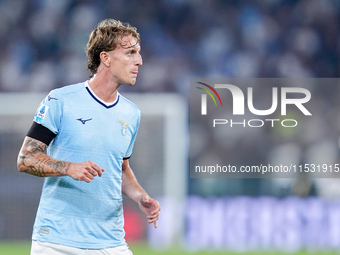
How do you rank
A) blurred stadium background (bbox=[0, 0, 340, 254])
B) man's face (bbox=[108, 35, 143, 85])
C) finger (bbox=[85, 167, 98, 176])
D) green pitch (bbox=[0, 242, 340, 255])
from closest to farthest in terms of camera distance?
finger (bbox=[85, 167, 98, 176]), man's face (bbox=[108, 35, 143, 85]), green pitch (bbox=[0, 242, 340, 255]), blurred stadium background (bbox=[0, 0, 340, 254])

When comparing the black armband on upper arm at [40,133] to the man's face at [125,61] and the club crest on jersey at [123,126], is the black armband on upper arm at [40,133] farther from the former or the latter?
the man's face at [125,61]

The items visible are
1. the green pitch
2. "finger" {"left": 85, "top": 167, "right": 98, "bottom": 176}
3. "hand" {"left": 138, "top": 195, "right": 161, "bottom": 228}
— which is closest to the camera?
"finger" {"left": 85, "top": 167, "right": 98, "bottom": 176}

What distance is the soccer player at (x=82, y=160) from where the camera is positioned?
3781 millimetres

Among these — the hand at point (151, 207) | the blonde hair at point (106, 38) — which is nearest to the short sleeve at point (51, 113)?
the blonde hair at point (106, 38)

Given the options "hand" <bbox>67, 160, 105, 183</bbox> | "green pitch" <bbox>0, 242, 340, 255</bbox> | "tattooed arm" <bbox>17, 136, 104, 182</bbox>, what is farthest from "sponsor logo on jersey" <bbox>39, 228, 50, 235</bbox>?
"green pitch" <bbox>0, 242, 340, 255</bbox>

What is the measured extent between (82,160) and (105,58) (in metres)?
0.72

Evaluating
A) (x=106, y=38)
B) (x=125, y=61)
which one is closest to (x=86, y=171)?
(x=125, y=61)

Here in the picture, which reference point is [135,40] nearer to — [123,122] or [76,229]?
[123,122]

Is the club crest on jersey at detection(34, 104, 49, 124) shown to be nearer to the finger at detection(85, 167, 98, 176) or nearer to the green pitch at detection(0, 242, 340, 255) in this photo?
the finger at detection(85, 167, 98, 176)

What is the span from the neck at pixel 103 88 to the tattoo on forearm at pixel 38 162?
1.72ft

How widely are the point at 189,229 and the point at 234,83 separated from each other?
10.5 ft

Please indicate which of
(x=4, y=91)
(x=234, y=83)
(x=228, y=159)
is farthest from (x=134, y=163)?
(x=4, y=91)

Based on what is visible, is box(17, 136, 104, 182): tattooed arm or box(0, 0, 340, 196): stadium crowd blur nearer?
box(17, 136, 104, 182): tattooed arm

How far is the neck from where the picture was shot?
13.5 feet
